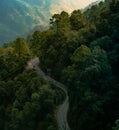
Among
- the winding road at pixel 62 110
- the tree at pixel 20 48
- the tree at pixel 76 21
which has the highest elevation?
the tree at pixel 76 21

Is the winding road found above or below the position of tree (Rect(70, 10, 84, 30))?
below

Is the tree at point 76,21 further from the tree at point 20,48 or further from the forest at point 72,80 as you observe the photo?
the tree at point 20,48

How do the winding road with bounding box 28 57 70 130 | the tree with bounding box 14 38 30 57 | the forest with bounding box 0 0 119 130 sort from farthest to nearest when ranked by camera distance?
the tree with bounding box 14 38 30 57 → the winding road with bounding box 28 57 70 130 → the forest with bounding box 0 0 119 130

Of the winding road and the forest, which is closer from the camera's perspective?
the forest

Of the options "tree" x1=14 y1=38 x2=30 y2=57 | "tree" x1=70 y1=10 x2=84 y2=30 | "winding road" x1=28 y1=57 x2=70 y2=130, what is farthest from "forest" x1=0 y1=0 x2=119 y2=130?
"tree" x1=14 y1=38 x2=30 y2=57

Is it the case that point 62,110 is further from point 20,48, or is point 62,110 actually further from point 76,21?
point 20,48

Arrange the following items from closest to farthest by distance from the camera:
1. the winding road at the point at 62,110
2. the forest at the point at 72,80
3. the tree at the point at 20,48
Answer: the forest at the point at 72,80 < the winding road at the point at 62,110 < the tree at the point at 20,48

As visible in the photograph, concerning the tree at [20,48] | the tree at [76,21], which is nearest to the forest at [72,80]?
the tree at [76,21]

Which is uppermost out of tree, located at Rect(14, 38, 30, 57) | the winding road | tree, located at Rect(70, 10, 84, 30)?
tree, located at Rect(70, 10, 84, 30)

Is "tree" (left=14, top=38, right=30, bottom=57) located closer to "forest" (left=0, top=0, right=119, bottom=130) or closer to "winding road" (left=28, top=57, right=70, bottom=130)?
"forest" (left=0, top=0, right=119, bottom=130)
